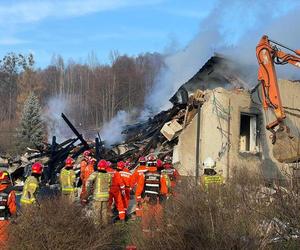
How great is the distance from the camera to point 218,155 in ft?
57.1

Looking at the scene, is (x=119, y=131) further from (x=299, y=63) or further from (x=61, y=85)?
(x=61, y=85)

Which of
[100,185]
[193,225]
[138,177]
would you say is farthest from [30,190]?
[193,225]

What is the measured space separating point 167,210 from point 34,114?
1849 inches

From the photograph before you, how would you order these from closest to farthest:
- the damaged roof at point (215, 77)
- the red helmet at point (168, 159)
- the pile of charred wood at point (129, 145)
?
the red helmet at point (168, 159), the pile of charred wood at point (129, 145), the damaged roof at point (215, 77)

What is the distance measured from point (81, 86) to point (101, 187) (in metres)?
70.1

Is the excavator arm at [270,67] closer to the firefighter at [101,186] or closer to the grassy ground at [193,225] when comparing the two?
the firefighter at [101,186]

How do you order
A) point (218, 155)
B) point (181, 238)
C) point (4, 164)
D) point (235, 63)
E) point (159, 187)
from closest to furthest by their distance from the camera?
1. point (181, 238)
2. point (159, 187)
3. point (218, 155)
4. point (235, 63)
5. point (4, 164)

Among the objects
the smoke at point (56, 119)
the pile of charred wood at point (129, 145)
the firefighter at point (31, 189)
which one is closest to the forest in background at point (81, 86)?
the smoke at point (56, 119)

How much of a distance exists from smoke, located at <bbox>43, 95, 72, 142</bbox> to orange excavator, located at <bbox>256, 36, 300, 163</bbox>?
98.9ft

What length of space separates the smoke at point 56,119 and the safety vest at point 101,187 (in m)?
32.1

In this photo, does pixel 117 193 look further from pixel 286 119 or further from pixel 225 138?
pixel 286 119

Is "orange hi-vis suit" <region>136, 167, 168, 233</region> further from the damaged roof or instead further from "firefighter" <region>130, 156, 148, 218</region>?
the damaged roof

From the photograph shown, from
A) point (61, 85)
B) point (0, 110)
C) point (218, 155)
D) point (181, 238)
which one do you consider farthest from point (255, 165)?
point (0, 110)

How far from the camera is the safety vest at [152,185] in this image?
11.5 meters
